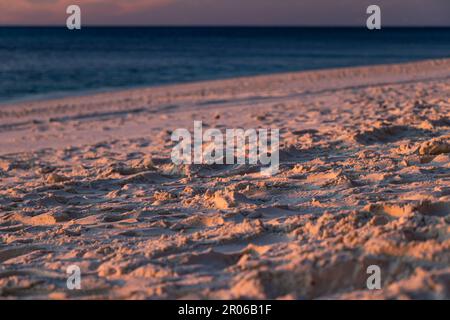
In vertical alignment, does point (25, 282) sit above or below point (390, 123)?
below

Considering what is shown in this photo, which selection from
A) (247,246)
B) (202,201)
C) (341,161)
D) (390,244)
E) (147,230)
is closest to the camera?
(390,244)

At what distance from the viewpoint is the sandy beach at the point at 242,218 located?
8.96 ft

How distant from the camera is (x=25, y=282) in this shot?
3.01 m

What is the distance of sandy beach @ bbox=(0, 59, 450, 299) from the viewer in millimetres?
2730

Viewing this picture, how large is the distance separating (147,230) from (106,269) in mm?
688

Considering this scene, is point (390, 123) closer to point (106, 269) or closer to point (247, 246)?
point (247, 246)

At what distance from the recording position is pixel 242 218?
147 inches

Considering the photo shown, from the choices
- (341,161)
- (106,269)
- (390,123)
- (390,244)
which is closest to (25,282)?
(106,269)

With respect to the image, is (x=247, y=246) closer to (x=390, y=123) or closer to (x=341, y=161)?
(x=341, y=161)

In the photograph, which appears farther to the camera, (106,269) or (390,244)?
(106,269)
